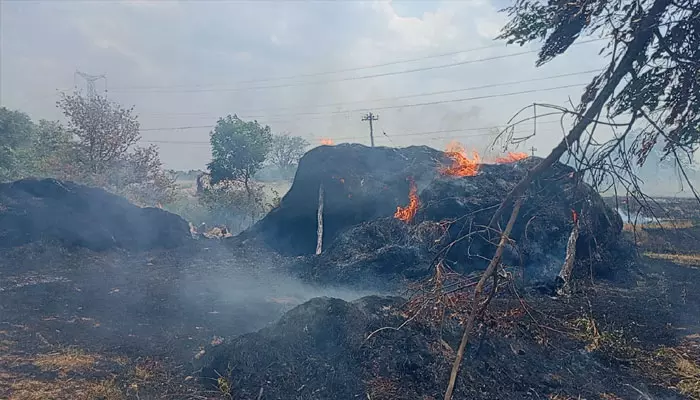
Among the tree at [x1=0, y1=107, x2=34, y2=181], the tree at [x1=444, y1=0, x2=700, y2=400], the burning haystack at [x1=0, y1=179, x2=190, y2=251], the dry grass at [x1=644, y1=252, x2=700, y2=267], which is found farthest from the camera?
the tree at [x1=0, y1=107, x2=34, y2=181]

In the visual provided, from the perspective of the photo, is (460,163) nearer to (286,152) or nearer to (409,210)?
(409,210)

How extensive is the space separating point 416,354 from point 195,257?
1541cm

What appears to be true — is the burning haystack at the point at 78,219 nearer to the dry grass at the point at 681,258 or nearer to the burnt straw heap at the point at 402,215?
the burnt straw heap at the point at 402,215

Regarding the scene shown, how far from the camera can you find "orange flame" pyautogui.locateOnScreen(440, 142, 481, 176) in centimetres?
1819

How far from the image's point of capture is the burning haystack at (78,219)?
60.1 feet

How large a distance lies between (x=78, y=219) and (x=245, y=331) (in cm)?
1420

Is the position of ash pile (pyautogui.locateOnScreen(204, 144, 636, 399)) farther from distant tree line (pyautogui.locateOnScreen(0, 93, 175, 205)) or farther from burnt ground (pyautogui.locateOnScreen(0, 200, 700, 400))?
distant tree line (pyautogui.locateOnScreen(0, 93, 175, 205))

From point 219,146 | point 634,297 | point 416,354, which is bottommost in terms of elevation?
point 634,297

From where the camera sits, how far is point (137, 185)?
3077cm

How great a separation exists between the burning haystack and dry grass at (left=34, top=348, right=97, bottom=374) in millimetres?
12447

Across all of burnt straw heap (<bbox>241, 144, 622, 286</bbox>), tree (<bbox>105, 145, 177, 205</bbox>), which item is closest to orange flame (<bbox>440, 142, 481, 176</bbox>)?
burnt straw heap (<bbox>241, 144, 622, 286</bbox>)

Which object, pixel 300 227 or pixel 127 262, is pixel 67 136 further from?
pixel 300 227

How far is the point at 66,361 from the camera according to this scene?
7695 millimetres

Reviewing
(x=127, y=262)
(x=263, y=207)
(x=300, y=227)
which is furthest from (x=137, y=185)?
(x=300, y=227)
